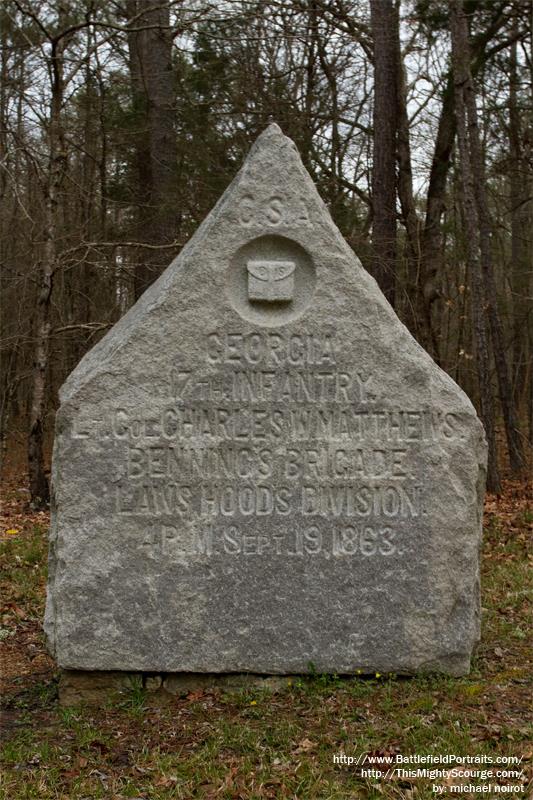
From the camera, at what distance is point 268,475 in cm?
475

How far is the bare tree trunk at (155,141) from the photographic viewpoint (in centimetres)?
1241

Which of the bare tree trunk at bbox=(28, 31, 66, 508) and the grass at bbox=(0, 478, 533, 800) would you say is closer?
the grass at bbox=(0, 478, 533, 800)

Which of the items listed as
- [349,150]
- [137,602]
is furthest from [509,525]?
[349,150]

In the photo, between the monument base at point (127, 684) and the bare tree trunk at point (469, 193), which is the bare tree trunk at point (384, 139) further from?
the monument base at point (127, 684)

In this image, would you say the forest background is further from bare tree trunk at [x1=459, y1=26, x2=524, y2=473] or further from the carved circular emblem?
the carved circular emblem

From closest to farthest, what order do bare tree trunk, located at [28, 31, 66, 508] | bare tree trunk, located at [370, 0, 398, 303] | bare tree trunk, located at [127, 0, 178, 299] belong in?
bare tree trunk, located at [28, 31, 66, 508]
bare tree trunk, located at [370, 0, 398, 303]
bare tree trunk, located at [127, 0, 178, 299]

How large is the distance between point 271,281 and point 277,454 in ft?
2.99

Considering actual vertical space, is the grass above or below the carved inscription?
below

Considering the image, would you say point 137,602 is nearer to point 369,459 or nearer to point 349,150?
point 369,459

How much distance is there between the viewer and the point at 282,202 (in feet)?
15.7

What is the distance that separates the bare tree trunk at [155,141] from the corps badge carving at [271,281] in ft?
24.0

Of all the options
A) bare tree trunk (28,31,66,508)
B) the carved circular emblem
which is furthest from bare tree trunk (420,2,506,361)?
the carved circular emblem

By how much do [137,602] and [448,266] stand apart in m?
14.7

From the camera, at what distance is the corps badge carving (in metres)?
4.76
